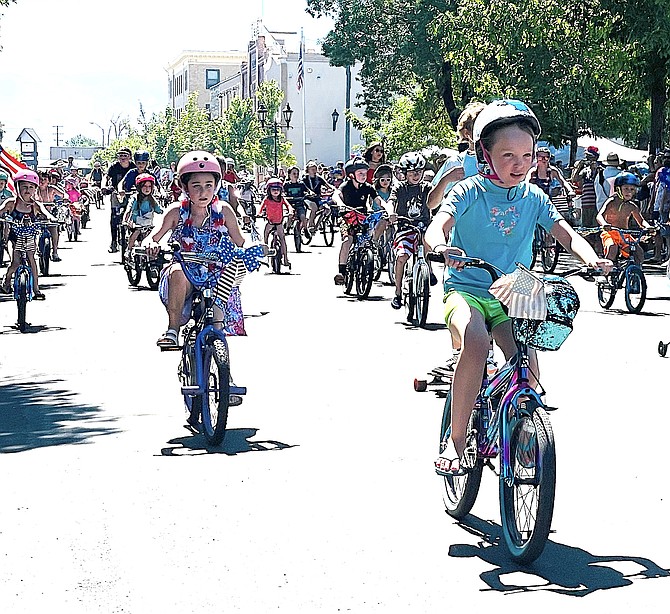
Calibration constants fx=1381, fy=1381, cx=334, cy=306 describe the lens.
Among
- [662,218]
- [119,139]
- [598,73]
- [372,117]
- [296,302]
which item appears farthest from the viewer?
[119,139]

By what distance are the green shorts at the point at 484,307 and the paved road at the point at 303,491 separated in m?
0.95

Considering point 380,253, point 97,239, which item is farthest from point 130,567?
point 97,239

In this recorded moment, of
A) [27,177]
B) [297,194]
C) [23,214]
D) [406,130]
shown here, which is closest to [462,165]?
[23,214]

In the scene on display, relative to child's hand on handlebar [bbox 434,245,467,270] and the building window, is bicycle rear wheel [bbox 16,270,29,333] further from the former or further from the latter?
the building window

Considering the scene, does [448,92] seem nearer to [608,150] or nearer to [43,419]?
[608,150]

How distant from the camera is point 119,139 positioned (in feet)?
586

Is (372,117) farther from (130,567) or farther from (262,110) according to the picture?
(130,567)

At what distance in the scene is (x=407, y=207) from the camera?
1677 cm

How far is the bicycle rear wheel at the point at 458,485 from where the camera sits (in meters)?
6.13

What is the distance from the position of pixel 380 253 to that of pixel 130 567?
47.1ft

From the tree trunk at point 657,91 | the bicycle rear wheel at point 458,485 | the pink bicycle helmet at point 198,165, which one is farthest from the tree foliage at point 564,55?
the bicycle rear wheel at point 458,485

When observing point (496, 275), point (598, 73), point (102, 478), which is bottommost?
point (102, 478)

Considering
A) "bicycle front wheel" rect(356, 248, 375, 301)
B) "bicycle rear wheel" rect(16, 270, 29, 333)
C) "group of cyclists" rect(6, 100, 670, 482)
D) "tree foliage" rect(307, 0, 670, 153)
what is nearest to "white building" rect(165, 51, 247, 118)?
"tree foliage" rect(307, 0, 670, 153)

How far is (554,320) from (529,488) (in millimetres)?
684
